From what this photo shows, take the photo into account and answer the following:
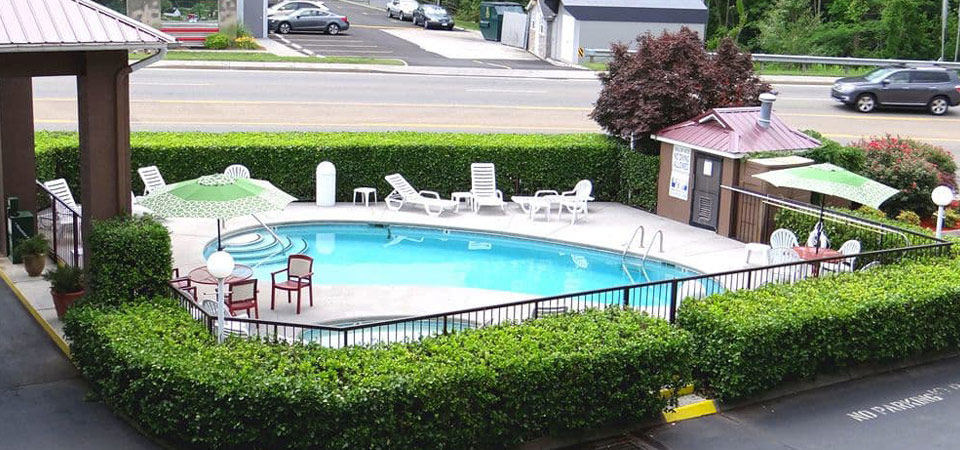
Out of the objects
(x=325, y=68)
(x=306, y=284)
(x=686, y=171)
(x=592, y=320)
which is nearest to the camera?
(x=592, y=320)

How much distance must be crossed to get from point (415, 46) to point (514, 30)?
547 centimetres

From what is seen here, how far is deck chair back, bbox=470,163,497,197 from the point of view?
911 inches

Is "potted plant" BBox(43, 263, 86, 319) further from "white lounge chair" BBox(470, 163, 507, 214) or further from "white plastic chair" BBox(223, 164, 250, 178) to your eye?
"white lounge chair" BBox(470, 163, 507, 214)

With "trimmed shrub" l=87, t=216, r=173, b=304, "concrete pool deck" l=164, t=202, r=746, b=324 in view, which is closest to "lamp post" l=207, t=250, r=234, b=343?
"trimmed shrub" l=87, t=216, r=173, b=304

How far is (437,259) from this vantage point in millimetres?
20719

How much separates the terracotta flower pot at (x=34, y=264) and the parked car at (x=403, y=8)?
49.7 metres

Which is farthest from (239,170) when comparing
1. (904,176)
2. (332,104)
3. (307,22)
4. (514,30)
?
(514,30)

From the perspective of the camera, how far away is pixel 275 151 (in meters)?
22.7

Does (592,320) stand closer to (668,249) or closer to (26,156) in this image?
(668,249)

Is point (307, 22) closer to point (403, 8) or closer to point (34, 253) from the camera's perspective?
point (403, 8)

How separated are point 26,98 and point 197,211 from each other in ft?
14.7

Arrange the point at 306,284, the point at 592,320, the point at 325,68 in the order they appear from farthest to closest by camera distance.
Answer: the point at 325,68
the point at 306,284
the point at 592,320

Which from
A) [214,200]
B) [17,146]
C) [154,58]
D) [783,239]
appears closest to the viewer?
[154,58]

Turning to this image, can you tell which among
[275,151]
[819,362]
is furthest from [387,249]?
[819,362]
